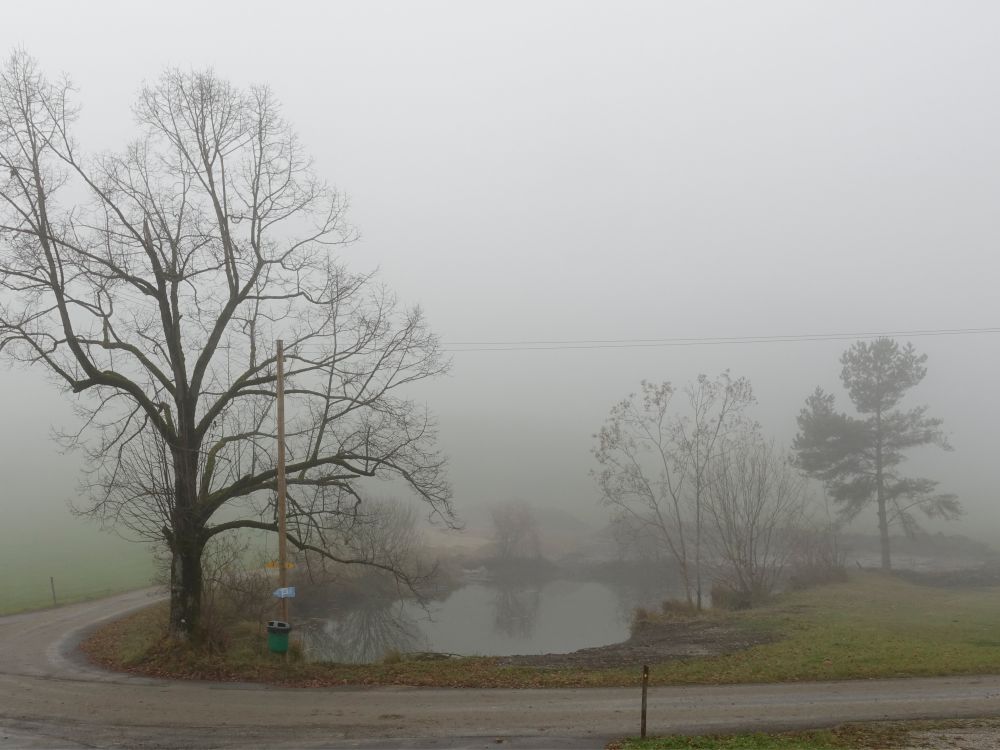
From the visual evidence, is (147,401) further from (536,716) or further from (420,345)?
(536,716)

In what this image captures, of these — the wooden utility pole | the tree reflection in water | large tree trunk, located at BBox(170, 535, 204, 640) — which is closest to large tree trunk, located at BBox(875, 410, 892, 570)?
the tree reflection in water

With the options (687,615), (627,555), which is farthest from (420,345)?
(627,555)

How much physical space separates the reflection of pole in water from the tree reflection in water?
189 inches

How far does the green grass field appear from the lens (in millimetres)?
36156

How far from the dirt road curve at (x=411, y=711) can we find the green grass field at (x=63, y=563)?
16361mm

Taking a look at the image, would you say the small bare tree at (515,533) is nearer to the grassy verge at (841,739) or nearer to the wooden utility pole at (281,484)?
the wooden utility pole at (281,484)

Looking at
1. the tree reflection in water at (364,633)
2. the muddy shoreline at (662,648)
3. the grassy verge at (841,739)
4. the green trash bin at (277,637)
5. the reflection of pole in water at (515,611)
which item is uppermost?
the green trash bin at (277,637)

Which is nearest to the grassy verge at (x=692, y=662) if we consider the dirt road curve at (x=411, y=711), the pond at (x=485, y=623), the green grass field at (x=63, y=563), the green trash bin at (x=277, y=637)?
the green trash bin at (x=277, y=637)

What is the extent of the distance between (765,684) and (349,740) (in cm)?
837

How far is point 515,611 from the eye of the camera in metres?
40.2

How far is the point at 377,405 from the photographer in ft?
62.5

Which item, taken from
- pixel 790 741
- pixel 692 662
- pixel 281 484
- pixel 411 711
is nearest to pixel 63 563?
pixel 281 484

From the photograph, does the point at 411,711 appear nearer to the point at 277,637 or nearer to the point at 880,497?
the point at 277,637

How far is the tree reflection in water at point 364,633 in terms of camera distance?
2595 cm
